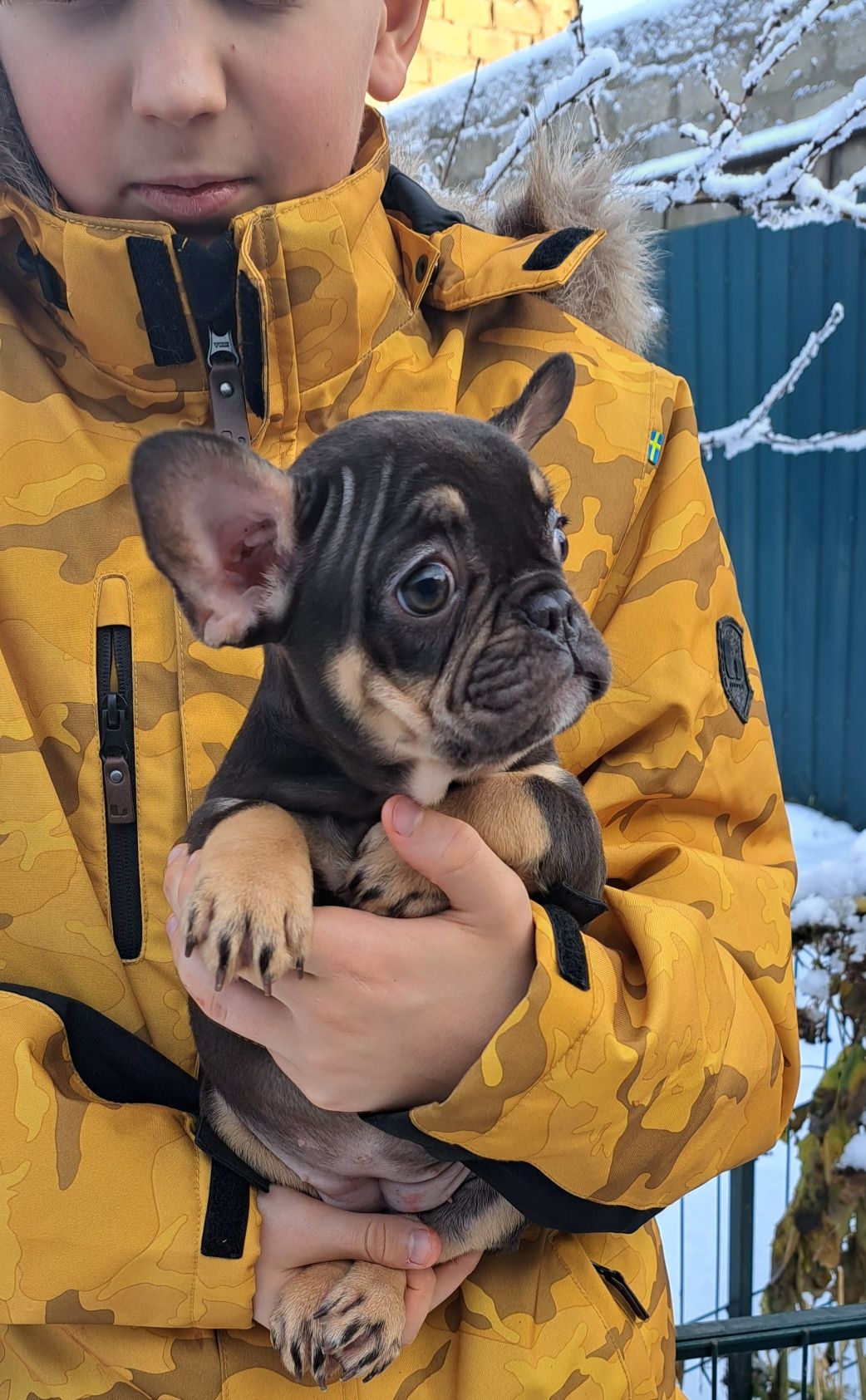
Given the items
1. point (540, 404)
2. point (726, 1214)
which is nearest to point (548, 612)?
point (540, 404)

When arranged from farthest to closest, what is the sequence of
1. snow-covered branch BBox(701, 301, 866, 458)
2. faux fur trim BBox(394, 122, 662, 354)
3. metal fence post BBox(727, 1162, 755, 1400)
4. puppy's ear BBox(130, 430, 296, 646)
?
snow-covered branch BBox(701, 301, 866, 458) < metal fence post BBox(727, 1162, 755, 1400) < faux fur trim BBox(394, 122, 662, 354) < puppy's ear BBox(130, 430, 296, 646)

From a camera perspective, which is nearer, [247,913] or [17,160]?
[247,913]

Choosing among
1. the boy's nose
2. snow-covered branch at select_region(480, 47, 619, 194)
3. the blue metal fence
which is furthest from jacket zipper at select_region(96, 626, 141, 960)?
snow-covered branch at select_region(480, 47, 619, 194)

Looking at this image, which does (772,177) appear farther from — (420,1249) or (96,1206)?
(96,1206)

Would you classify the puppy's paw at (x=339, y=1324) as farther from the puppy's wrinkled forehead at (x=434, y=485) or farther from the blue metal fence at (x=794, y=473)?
the blue metal fence at (x=794, y=473)

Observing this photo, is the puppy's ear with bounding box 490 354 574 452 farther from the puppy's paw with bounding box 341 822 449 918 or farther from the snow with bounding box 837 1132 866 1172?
the snow with bounding box 837 1132 866 1172

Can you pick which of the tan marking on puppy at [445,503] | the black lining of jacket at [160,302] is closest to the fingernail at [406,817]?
the tan marking on puppy at [445,503]
